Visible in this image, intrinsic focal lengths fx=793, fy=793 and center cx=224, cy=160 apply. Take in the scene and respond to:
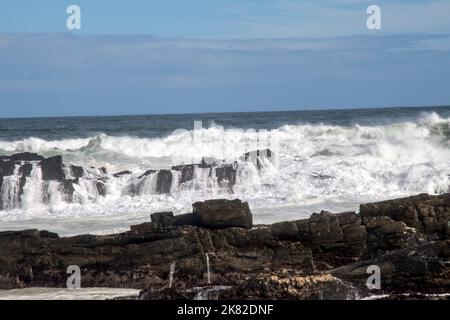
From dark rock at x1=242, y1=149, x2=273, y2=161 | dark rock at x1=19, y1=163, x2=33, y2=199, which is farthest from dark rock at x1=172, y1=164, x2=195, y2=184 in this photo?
dark rock at x1=19, y1=163, x2=33, y2=199

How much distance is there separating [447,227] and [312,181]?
12.1 m

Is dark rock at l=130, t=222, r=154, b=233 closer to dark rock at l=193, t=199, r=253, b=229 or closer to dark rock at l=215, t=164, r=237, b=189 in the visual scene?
dark rock at l=193, t=199, r=253, b=229

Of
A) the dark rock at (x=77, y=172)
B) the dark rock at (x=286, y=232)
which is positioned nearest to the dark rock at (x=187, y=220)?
the dark rock at (x=286, y=232)

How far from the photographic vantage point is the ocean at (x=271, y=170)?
2078cm

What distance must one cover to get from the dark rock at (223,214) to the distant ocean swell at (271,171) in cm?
757

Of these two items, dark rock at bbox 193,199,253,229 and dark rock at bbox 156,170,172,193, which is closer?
dark rock at bbox 193,199,253,229

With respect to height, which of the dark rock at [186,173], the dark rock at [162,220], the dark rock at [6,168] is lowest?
the dark rock at [162,220]

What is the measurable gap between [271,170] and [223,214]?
14.4 metres

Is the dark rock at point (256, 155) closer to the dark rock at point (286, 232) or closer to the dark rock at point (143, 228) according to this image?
the dark rock at point (143, 228)

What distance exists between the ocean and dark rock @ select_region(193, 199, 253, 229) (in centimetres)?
425

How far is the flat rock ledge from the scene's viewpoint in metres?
11.9

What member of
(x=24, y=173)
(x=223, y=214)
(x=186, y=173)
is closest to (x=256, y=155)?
(x=186, y=173)

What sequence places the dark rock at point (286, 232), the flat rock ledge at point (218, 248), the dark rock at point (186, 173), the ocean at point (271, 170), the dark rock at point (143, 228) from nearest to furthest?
the flat rock ledge at point (218, 248) < the dark rock at point (286, 232) < the dark rock at point (143, 228) < the ocean at point (271, 170) < the dark rock at point (186, 173)
